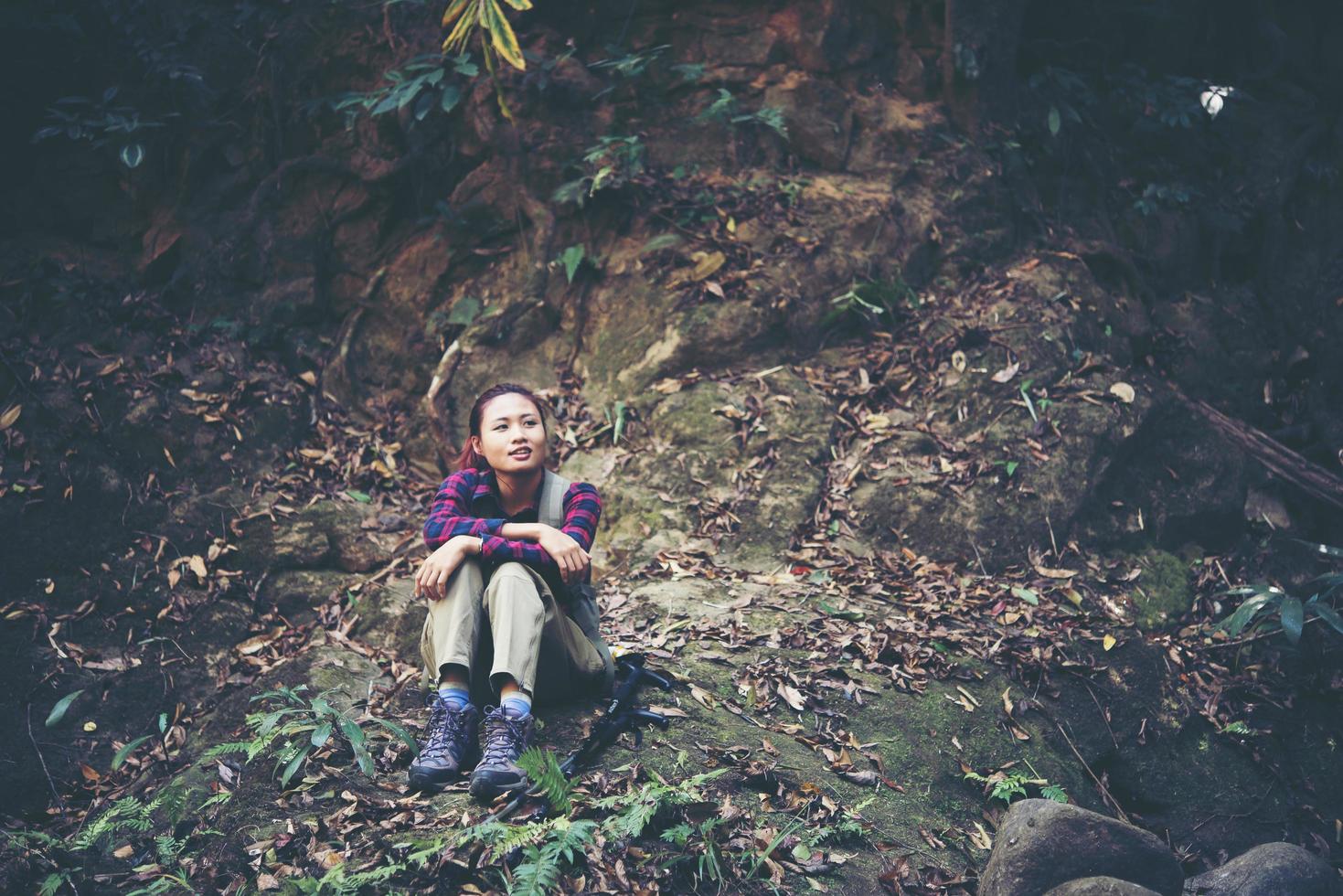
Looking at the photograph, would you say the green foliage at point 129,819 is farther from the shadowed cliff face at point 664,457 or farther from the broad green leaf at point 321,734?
the broad green leaf at point 321,734

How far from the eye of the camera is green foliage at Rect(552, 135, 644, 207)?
8273 millimetres

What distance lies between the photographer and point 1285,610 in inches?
224

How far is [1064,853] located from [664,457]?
425 centimetres

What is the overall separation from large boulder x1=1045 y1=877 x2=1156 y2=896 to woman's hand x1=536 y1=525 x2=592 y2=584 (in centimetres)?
234

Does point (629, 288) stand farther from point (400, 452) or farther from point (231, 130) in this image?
point (231, 130)

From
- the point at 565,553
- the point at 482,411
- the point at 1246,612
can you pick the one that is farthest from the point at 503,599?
the point at 1246,612

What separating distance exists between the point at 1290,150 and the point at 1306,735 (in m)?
6.04

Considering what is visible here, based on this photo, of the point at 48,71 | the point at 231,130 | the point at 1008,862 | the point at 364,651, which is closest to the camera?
the point at 1008,862

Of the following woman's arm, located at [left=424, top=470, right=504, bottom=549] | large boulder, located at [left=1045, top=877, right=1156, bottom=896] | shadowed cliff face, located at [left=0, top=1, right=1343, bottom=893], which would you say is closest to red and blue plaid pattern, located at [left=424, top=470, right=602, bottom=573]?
woman's arm, located at [left=424, top=470, right=504, bottom=549]

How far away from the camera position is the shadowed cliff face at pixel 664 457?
443 centimetres

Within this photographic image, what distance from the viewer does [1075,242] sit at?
8664 millimetres

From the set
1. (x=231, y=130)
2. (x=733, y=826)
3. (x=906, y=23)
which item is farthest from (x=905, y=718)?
(x=231, y=130)

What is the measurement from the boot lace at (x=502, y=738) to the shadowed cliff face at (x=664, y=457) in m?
0.26

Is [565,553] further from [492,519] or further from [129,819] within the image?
[129,819]
